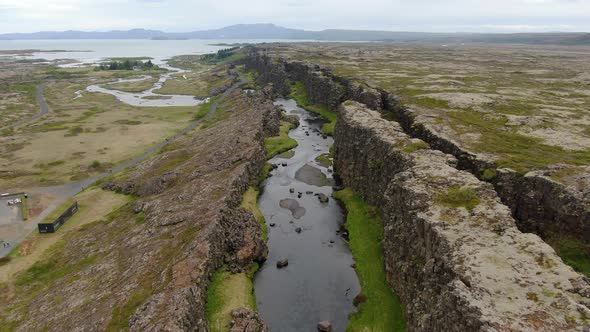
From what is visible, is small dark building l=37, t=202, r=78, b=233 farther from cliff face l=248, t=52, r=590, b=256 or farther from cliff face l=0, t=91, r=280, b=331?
cliff face l=248, t=52, r=590, b=256

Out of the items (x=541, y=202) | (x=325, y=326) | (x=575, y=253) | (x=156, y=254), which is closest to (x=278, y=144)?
(x=156, y=254)

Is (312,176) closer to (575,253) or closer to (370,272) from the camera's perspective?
(370,272)

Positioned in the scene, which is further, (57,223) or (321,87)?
(321,87)

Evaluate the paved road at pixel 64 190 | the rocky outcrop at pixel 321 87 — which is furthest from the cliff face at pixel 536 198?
the rocky outcrop at pixel 321 87

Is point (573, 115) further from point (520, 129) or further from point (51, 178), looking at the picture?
point (51, 178)

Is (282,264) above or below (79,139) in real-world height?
below

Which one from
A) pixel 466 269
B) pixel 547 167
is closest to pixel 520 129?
pixel 547 167

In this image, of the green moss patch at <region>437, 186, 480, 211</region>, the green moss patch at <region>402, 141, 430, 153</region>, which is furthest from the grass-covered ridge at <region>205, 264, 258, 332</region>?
the green moss patch at <region>402, 141, 430, 153</region>
